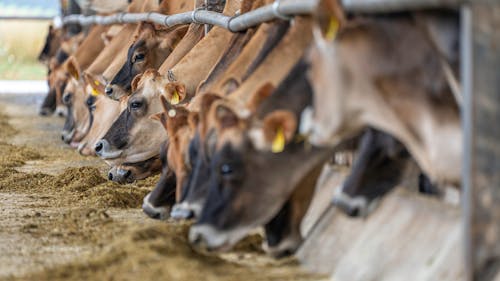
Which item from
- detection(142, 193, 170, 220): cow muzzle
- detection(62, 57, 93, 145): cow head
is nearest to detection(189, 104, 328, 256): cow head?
detection(142, 193, 170, 220): cow muzzle

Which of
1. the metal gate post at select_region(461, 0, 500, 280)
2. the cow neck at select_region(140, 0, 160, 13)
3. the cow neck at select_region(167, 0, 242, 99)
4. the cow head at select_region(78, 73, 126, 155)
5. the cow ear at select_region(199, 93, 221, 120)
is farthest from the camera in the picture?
the cow neck at select_region(140, 0, 160, 13)

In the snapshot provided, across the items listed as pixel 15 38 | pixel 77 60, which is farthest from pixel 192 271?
pixel 15 38

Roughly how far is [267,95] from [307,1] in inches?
18.5

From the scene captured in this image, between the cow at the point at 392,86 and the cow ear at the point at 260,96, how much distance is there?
42 cm

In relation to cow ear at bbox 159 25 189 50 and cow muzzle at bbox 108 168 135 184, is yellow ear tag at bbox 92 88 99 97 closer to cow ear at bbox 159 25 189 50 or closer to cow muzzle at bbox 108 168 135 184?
cow ear at bbox 159 25 189 50

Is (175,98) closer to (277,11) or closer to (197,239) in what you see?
(277,11)

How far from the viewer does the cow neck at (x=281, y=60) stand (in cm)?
481

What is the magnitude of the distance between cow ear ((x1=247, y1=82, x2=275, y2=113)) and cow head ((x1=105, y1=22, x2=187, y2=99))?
13.0 feet

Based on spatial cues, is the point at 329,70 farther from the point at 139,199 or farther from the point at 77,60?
the point at 77,60

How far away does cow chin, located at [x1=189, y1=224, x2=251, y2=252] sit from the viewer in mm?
4301

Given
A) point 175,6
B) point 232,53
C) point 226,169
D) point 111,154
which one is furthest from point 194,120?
point 175,6

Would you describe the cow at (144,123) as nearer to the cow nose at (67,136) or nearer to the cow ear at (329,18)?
the cow ear at (329,18)

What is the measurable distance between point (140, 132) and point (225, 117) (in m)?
2.75

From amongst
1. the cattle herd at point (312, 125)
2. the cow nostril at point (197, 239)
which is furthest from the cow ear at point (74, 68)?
the cow nostril at point (197, 239)
